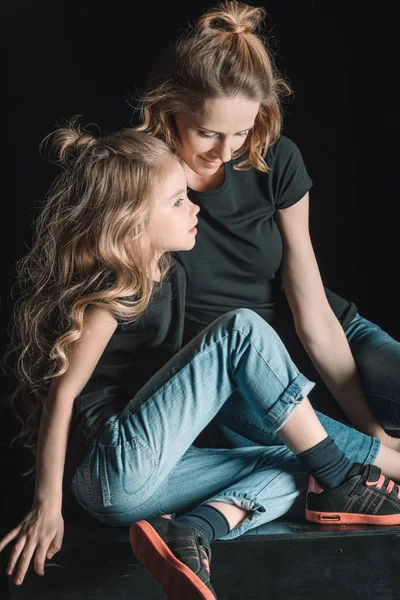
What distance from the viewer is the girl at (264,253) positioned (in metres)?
1.73

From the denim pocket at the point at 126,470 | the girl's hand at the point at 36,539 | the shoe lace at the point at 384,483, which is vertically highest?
the denim pocket at the point at 126,470

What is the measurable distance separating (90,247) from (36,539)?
22.8 inches

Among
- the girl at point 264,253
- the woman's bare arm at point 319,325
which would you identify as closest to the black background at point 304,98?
the girl at point 264,253

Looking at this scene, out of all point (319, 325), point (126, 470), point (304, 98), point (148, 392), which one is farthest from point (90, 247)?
point (304, 98)

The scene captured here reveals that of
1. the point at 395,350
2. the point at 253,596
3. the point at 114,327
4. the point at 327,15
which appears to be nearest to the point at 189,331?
the point at 114,327

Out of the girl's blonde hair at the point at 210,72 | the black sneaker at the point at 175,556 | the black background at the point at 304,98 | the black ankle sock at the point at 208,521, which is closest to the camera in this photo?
the black sneaker at the point at 175,556

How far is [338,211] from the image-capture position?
243 centimetres

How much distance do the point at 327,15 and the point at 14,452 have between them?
1.50 metres

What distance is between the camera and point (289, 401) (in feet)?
5.05

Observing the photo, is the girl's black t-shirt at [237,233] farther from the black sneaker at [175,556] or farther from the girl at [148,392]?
the black sneaker at [175,556]

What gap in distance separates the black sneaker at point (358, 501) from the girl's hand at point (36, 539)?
505 mm

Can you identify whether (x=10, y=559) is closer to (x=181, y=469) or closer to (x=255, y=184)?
(x=181, y=469)

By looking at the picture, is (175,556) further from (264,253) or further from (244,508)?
(264,253)

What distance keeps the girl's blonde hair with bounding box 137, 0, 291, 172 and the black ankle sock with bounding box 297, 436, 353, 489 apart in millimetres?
686
